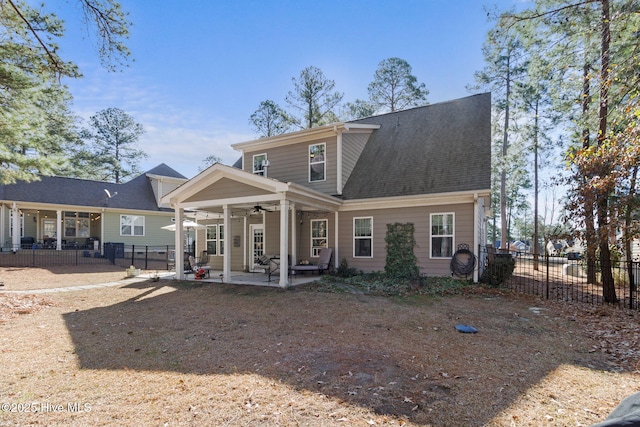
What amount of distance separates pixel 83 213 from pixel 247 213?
15.6 metres

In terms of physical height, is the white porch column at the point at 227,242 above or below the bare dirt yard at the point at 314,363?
above

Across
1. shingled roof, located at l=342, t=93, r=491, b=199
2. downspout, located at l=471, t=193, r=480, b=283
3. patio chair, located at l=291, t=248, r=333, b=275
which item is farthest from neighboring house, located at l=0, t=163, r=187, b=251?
downspout, located at l=471, t=193, r=480, b=283

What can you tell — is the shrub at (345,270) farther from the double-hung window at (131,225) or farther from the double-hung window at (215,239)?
the double-hung window at (131,225)

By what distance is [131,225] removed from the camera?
21.5m

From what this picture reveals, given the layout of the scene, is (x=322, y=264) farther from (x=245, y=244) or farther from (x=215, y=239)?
(x=215, y=239)

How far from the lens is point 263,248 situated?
13477 millimetres

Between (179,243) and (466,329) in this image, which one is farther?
(179,243)

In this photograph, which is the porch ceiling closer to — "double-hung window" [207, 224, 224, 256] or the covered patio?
the covered patio

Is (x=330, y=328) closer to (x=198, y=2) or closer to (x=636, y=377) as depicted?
(x=636, y=377)

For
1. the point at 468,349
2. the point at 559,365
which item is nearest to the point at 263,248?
the point at 468,349

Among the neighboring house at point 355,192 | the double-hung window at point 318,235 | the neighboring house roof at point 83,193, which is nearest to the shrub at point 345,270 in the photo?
the neighboring house at point 355,192

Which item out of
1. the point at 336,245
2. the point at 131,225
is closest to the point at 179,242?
the point at 336,245

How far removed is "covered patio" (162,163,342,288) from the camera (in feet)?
31.4

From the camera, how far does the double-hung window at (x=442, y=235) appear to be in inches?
416
